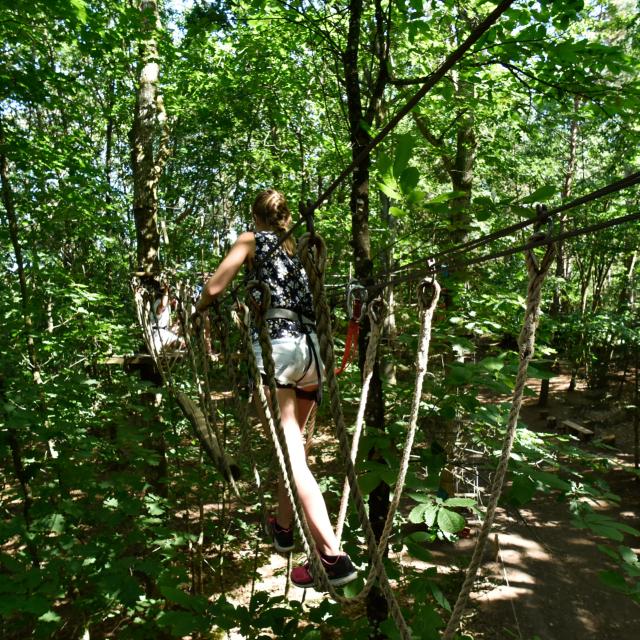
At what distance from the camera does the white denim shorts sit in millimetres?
1529

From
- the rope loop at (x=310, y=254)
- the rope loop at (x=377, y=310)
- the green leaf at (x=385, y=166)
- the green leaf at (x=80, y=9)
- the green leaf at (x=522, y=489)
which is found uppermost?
the green leaf at (x=80, y=9)

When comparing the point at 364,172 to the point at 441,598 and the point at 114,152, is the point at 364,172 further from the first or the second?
the point at 114,152

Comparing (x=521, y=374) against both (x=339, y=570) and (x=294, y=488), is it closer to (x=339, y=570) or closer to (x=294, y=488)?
(x=294, y=488)

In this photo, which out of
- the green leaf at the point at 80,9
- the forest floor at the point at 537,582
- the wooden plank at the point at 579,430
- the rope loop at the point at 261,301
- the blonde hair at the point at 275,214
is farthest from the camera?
the wooden plank at the point at 579,430

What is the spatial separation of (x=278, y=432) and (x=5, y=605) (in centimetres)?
117

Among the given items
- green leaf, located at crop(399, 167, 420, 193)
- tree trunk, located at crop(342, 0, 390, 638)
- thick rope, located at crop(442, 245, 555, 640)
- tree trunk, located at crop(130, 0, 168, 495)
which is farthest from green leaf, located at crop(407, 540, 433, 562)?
tree trunk, located at crop(130, 0, 168, 495)

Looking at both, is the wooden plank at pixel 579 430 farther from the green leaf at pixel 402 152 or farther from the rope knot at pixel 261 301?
the rope knot at pixel 261 301

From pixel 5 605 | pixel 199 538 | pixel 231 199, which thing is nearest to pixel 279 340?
pixel 5 605

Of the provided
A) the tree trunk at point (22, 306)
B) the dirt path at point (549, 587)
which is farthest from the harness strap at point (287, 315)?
the dirt path at point (549, 587)

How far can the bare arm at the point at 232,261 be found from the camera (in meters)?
1.57

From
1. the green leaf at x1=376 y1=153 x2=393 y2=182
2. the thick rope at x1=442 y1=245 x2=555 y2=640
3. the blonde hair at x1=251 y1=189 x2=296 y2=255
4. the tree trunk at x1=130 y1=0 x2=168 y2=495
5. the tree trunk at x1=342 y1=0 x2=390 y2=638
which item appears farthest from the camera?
the tree trunk at x1=130 y1=0 x2=168 y2=495

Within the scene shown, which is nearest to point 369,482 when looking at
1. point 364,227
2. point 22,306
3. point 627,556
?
point 627,556

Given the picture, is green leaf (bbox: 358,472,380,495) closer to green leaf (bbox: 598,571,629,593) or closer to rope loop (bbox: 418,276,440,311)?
rope loop (bbox: 418,276,440,311)

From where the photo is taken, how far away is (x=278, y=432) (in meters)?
1.20
